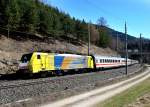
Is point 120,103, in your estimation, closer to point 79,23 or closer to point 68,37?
point 68,37

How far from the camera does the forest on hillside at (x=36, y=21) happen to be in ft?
220

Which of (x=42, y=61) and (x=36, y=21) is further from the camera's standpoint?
(x=36, y=21)

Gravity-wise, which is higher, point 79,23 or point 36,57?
point 79,23

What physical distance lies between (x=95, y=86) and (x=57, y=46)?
5877 centimetres

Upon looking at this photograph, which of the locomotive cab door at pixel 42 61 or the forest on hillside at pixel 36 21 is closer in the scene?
the locomotive cab door at pixel 42 61

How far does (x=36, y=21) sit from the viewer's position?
253 ft

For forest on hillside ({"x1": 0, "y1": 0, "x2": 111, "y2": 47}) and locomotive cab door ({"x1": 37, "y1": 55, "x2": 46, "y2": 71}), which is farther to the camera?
forest on hillside ({"x1": 0, "y1": 0, "x2": 111, "y2": 47})

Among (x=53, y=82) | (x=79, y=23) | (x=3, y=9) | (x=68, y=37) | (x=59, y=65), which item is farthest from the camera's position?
(x=79, y=23)

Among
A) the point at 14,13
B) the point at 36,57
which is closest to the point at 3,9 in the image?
the point at 14,13

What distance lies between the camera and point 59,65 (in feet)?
153

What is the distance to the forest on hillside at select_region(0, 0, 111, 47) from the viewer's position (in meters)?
67.0

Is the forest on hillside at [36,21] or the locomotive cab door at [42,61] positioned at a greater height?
the forest on hillside at [36,21]

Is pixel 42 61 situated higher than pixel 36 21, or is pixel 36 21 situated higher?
pixel 36 21

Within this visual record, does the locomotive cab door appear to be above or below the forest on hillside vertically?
below
